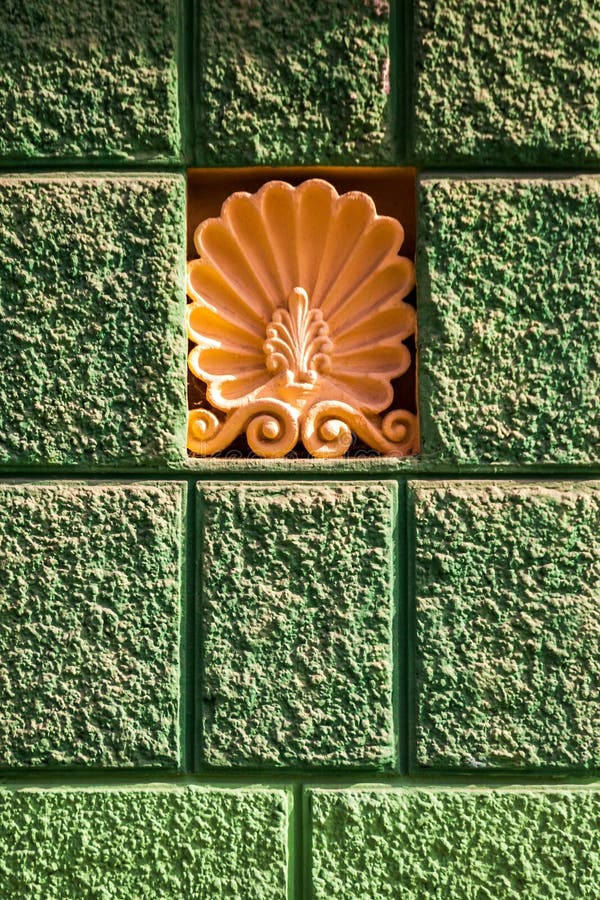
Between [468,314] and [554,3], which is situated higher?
[554,3]

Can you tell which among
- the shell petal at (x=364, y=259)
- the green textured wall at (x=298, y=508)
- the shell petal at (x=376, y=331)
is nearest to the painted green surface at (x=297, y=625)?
the green textured wall at (x=298, y=508)

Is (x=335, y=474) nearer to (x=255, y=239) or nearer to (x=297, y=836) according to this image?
(x=255, y=239)

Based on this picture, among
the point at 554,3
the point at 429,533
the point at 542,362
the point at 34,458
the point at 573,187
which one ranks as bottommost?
the point at 429,533

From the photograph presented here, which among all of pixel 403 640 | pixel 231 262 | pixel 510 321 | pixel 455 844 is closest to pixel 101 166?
pixel 231 262

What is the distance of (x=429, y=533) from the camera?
220cm

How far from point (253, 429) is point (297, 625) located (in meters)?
0.49

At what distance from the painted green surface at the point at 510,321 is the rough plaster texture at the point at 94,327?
62 centimetres

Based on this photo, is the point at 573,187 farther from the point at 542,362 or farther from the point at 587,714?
the point at 587,714

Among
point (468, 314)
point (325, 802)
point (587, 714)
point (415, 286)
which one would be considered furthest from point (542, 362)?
point (325, 802)

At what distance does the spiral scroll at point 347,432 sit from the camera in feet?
7.45

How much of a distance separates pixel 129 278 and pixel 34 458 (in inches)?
19.4

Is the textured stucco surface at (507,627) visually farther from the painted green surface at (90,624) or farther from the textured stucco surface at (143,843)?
the painted green surface at (90,624)

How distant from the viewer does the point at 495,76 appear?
2.24 m

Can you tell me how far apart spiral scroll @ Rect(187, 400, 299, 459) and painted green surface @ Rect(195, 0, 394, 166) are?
616 mm
